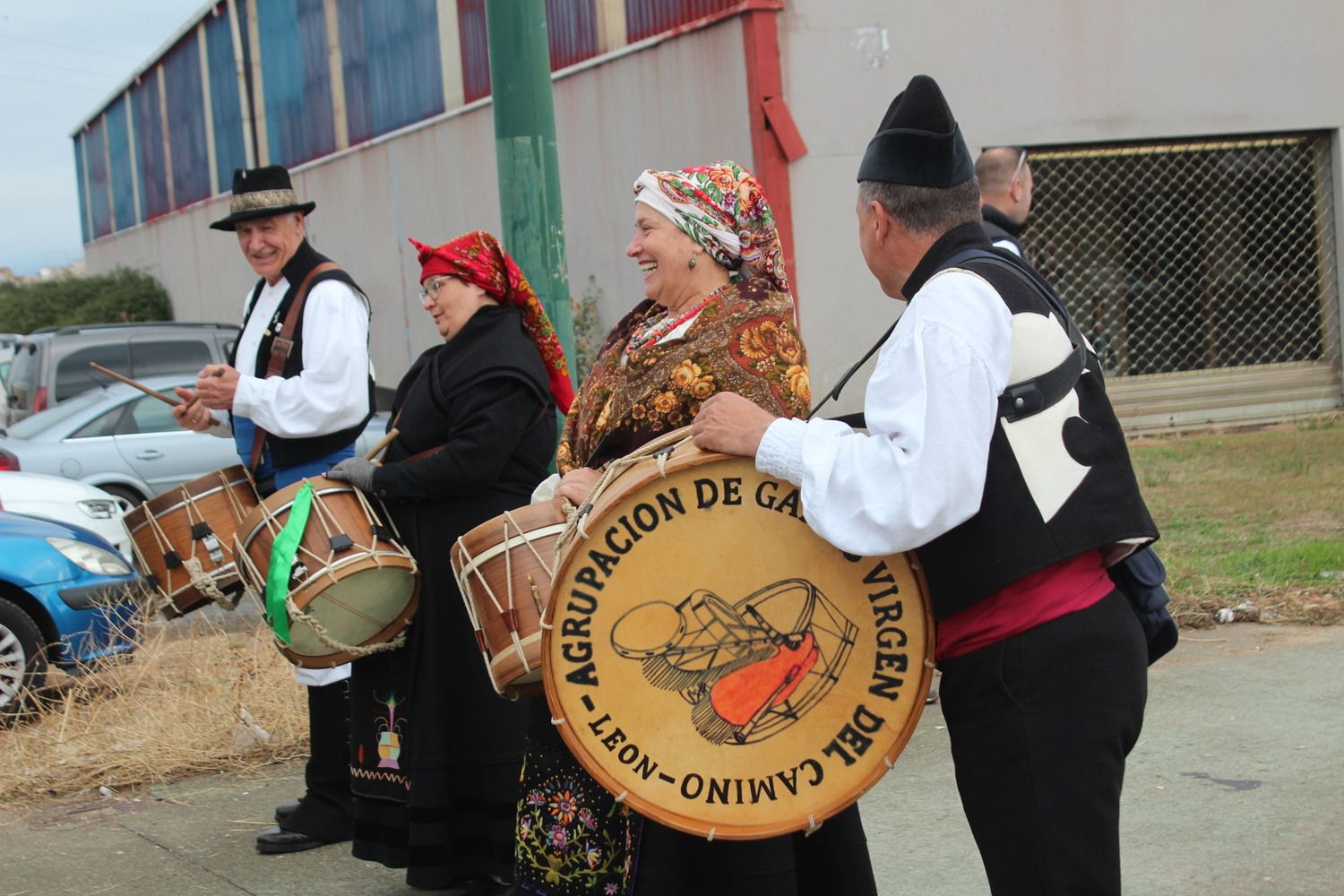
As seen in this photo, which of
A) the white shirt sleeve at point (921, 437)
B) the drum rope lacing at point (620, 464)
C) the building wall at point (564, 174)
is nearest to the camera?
the white shirt sleeve at point (921, 437)

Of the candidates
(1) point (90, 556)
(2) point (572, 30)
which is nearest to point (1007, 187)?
(1) point (90, 556)

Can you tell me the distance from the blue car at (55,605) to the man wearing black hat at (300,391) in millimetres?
1896

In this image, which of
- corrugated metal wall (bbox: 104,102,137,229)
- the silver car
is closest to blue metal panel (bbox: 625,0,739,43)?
the silver car

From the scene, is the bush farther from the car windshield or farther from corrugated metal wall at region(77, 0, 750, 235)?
the car windshield

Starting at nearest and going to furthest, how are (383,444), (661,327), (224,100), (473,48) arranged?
(661,327) < (383,444) < (473,48) < (224,100)

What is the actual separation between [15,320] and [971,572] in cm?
3558

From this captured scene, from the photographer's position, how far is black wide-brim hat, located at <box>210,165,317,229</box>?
503 centimetres

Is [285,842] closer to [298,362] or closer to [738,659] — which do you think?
[298,362]

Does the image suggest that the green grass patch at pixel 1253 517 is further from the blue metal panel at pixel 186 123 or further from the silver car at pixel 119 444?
the blue metal panel at pixel 186 123

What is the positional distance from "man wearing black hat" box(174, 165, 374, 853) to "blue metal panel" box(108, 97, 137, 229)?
1198 inches

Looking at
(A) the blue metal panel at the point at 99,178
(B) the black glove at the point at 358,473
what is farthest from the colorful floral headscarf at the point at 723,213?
(A) the blue metal panel at the point at 99,178

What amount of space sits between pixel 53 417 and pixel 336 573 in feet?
30.0

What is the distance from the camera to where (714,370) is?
10.4 feet

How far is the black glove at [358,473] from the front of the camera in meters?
4.30
